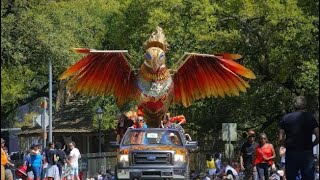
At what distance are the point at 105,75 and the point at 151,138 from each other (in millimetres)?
5242

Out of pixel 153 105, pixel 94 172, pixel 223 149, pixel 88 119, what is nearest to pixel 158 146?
pixel 153 105

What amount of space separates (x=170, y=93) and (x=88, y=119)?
1338 inches

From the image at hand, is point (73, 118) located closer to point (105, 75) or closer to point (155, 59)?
point (105, 75)

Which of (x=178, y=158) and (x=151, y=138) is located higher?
(x=151, y=138)

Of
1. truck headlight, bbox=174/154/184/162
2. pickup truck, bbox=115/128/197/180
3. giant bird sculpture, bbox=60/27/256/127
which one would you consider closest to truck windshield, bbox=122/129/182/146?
pickup truck, bbox=115/128/197/180

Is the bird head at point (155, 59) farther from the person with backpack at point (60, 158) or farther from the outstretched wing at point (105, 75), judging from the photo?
the person with backpack at point (60, 158)

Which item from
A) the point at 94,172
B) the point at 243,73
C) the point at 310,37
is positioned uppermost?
the point at 310,37

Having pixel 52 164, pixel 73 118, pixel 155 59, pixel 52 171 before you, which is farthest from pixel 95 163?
pixel 155 59

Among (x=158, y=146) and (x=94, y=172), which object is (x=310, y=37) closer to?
(x=158, y=146)

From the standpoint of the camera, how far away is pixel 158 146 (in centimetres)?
2108

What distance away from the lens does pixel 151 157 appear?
68.2ft

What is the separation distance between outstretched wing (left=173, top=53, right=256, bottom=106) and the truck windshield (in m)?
4.48

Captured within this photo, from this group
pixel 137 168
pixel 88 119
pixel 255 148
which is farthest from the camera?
pixel 88 119

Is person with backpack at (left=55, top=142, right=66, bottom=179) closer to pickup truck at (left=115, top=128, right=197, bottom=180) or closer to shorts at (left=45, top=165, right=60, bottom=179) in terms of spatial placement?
shorts at (left=45, top=165, right=60, bottom=179)
